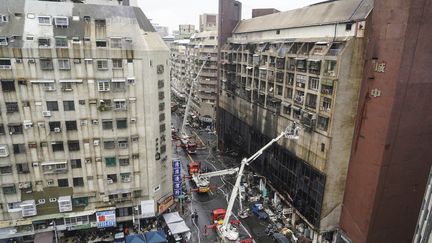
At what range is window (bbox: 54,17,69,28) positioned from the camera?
3572cm

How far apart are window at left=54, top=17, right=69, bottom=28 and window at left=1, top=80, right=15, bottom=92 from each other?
8.79 metres

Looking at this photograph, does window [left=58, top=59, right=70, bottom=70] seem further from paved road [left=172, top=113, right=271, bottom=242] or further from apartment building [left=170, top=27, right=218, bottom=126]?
apartment building [left=170, top=27, right=218, bottom=126]

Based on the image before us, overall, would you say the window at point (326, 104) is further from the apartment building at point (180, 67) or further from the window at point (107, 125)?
the apartment building at point (180, 67)

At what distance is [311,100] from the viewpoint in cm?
3984

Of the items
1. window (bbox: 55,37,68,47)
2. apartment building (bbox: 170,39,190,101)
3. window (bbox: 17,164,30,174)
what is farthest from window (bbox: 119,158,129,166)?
apartment building (bbox: 170,39,190,101)

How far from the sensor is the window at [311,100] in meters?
39.2

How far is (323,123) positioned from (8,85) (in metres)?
39.3

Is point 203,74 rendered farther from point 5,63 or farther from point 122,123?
point 5,63

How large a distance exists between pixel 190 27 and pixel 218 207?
141 metres

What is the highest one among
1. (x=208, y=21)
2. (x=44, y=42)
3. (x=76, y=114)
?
(x=208, y=21)

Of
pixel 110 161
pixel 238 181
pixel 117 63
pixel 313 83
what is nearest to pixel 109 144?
pixel 110 161

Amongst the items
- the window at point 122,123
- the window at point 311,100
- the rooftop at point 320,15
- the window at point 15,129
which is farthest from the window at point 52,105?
the rooftop at point 320,15

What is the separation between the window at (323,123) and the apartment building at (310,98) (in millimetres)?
130

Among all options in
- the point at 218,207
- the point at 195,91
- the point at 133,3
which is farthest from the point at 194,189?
the point at 195,91
